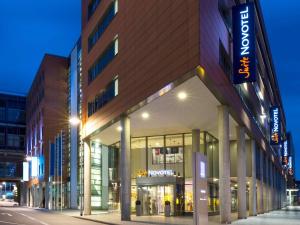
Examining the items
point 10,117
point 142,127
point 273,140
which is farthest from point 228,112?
point 10,117

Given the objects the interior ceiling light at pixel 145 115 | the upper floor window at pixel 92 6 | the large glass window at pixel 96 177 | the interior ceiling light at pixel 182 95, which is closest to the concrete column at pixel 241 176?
the interior ceiling light at pixel 145 115

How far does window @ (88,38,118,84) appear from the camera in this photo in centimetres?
4588

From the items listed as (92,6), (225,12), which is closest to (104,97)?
(92,6)

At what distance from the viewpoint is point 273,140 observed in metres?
75.6

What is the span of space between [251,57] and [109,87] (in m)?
14.7

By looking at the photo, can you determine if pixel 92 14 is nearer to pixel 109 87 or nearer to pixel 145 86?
pixel 109 87

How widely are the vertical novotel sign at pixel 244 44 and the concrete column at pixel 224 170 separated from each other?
257 centimetres

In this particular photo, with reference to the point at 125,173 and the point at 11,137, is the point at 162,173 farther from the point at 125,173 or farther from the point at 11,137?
the point at 11,137

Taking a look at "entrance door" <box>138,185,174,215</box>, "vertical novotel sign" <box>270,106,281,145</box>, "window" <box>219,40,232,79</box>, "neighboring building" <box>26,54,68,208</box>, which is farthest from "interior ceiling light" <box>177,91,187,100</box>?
"neighboring building" <box>26,54,68,208</box>

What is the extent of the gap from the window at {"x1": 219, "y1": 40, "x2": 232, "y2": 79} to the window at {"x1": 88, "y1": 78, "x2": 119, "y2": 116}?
9.91m

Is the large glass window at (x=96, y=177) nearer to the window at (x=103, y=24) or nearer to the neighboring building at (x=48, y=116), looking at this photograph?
the window at (x=103, y=24)

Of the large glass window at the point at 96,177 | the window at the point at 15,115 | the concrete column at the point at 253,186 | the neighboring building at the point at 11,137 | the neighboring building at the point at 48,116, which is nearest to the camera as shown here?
the concrete column at the point at 253,186

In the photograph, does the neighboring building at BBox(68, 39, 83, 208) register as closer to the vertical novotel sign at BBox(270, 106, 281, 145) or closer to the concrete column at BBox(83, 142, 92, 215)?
the concrete column at BBox(83, 142, 92, 215)

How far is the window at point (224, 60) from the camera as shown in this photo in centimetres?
3597
